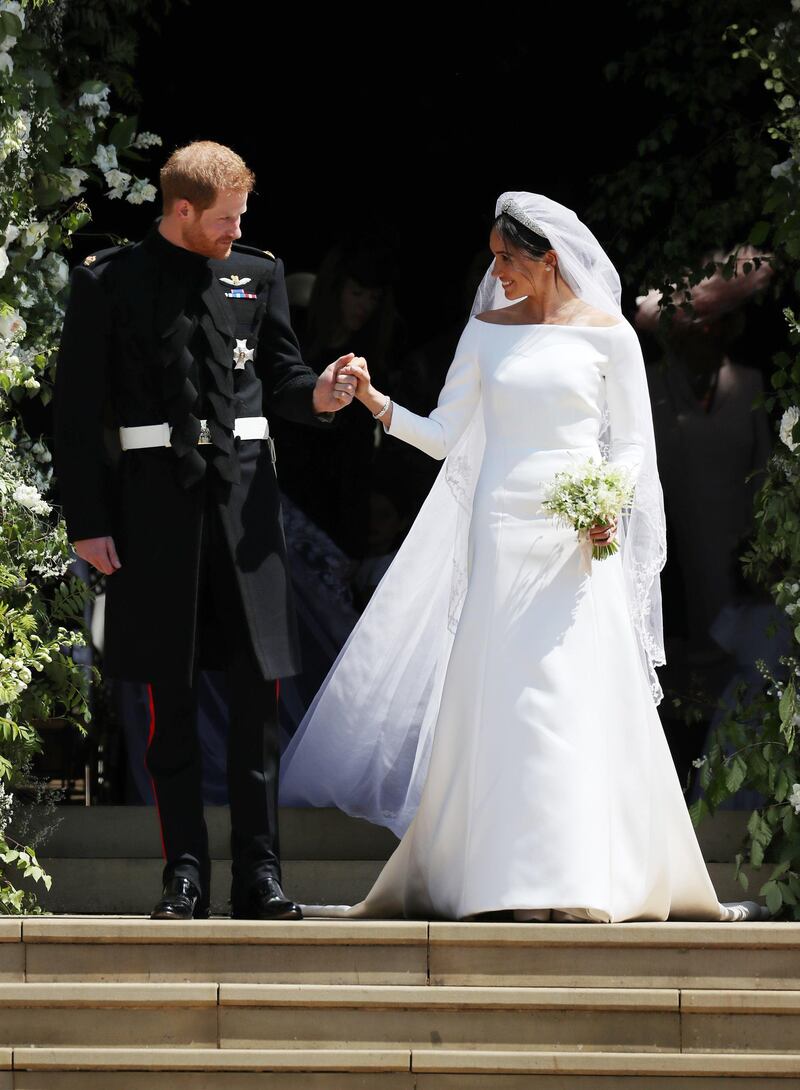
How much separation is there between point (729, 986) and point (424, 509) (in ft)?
6.09

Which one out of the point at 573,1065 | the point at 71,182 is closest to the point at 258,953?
the point at 573,1065

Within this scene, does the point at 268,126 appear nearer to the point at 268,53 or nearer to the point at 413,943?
the point at 268,53

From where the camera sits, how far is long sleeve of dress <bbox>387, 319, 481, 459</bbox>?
16.5 feet

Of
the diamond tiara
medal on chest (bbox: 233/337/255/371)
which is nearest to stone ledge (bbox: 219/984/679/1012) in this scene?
A: medal on chest (bbox: 233/337/255/371)

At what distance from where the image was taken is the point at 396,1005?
430cm

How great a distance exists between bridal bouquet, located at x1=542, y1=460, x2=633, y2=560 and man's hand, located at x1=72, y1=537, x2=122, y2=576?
3.83 ft

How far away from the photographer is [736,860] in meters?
5.70

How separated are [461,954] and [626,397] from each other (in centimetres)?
161

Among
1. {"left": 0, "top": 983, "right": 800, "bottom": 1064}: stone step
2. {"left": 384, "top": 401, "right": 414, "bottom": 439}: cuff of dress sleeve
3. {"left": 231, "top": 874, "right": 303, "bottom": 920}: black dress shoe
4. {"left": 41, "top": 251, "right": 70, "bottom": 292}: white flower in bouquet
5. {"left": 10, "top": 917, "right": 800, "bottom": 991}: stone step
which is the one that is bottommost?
{"left": 0, "top": 983, "right": 800, "bottom": 1064}: stone step

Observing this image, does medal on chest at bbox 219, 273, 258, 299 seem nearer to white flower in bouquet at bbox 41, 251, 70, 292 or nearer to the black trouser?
the black trouser

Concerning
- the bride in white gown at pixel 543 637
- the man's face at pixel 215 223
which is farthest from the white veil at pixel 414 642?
the man's face at pixel 215 223

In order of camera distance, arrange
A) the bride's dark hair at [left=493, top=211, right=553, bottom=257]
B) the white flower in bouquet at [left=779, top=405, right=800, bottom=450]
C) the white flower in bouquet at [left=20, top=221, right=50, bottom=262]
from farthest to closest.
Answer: the white flower in bouquet at [left=20, top=221, right=50, bottom=262] < the white flower in bouquet at [left=779, top=405, right=800, bottom=450] < the bride's dark hair at [left=493, top=211, right=553, bottom=257]

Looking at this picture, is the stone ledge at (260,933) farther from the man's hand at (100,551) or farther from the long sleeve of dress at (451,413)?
the long sleeve of dress at (451,413)

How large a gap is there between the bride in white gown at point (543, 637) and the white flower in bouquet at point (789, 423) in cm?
88
